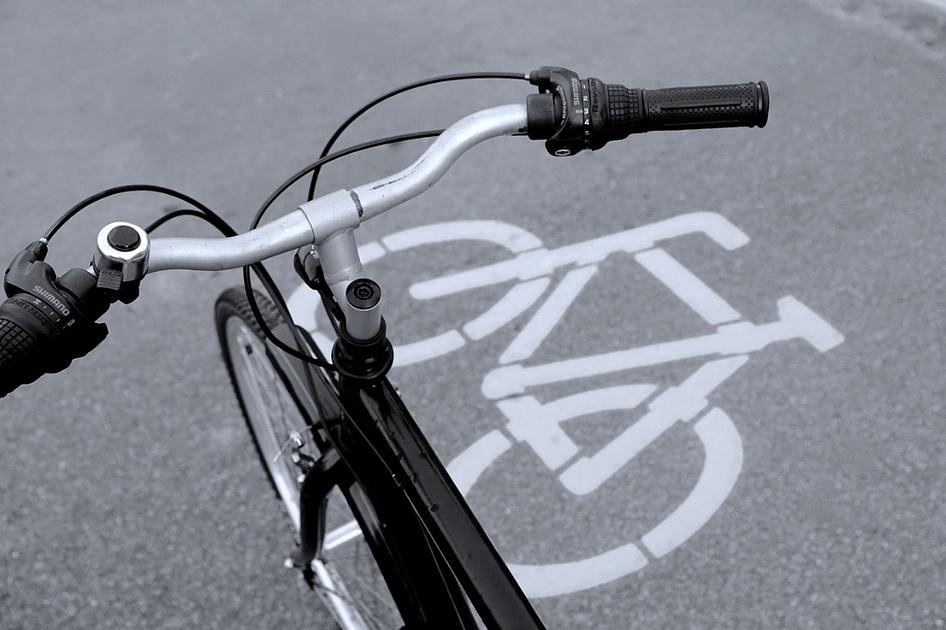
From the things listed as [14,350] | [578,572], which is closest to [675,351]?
[578,572]

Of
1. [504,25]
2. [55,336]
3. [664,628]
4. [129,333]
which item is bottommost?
[664,628]

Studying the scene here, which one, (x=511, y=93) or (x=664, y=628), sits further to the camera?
(x=511, y=93)

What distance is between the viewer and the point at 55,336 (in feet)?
4.80

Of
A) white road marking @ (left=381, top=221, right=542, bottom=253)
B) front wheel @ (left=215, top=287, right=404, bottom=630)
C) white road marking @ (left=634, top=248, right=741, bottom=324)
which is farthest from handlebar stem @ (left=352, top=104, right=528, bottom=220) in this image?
white road marking @ (left=381, top=221, right=542, bottom=253)

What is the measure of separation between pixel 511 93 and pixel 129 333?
2.52m

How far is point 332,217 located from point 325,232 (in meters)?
0.03

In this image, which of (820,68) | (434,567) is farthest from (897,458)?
(820,68)

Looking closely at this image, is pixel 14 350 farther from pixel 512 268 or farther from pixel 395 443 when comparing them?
pixel 512 268

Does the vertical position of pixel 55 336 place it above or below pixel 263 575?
above

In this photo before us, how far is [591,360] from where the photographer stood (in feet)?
12.5

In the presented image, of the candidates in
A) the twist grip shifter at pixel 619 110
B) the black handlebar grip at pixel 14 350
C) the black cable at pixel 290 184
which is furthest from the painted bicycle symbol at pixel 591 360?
the black handlebar grip at pixel 14 350

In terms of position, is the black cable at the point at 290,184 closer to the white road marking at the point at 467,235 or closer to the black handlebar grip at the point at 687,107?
the black handlebar grip at the point at 687,107

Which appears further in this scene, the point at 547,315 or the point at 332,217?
the point at 547,315

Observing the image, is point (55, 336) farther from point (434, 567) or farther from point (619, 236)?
point (619, 236)
